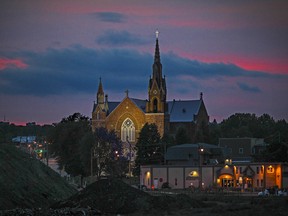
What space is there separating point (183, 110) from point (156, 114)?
9.23 meters

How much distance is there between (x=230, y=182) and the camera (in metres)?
105

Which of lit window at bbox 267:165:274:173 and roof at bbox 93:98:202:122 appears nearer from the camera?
lit window at bbox 267:165:274:173

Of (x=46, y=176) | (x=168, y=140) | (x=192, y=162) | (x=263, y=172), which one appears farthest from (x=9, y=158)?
(x=168, y=140)

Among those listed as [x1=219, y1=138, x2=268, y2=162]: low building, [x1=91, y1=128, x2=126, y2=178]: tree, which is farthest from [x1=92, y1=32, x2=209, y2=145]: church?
[x1=91, y1=128, x2=126, y2=178]: tree

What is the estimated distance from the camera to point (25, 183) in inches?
1993

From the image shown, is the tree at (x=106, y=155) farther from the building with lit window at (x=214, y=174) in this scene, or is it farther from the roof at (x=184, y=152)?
the building with lit window at (x=214, y=174)

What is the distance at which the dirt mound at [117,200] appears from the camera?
157 ft

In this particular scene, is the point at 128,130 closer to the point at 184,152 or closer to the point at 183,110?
the point at 183,110

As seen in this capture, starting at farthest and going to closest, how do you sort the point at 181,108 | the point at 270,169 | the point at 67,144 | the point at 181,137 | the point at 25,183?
the point at 181,108 → the point at 181,137 → the point at 67,144 → the point at 270,169 → the point at 25,183

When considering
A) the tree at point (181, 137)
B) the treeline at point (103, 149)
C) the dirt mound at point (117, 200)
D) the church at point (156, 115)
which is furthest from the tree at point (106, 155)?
the dirt mound at point (117, 200)

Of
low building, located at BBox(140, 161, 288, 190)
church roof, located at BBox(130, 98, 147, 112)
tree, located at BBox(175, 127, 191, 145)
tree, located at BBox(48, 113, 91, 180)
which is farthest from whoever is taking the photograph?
church roof, located at BBox(130, 98, 147, 112)

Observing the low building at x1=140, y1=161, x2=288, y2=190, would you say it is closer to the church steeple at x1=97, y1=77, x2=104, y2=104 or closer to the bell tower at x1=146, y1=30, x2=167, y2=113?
the bell tower at x1=146, y1=30, x2=167, y2=113

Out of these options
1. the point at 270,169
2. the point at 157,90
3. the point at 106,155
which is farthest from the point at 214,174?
the point at 157,90

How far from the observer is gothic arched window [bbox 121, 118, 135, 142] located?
16062cm
